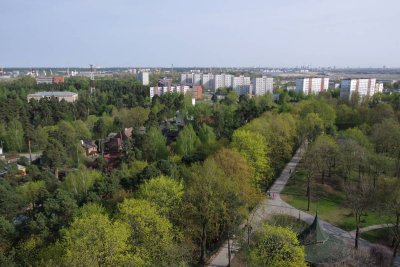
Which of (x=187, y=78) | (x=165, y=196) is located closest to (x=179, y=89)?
(x=187, y=78)

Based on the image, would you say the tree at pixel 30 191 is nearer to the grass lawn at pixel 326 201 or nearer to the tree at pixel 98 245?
the tree at pixel 98 245

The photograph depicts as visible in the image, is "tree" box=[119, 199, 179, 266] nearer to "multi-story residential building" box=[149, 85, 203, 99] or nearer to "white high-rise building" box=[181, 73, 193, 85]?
"multi-story residential building" box=[149, 85, 203, 99]

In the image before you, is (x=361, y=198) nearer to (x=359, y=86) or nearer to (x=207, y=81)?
(x=359, y=86)

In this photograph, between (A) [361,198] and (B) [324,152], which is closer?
(A) [361,198]

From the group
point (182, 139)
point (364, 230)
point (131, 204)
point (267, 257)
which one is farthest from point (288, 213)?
point (182, 139)

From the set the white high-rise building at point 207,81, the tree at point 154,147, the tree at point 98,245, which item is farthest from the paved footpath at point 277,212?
the white high-rise building at point 207,81

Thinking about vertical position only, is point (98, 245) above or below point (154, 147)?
above
